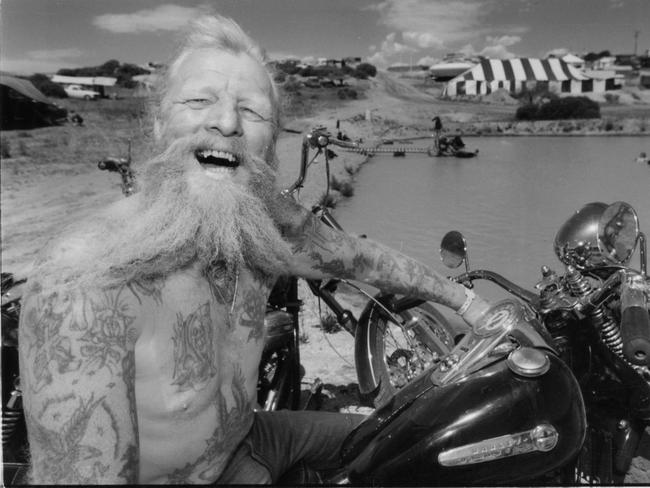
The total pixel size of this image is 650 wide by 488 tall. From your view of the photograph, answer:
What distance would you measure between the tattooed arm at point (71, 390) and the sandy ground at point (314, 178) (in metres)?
0.56

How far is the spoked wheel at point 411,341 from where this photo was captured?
310 centimetres

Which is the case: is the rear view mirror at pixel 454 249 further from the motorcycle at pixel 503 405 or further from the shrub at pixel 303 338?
the shrub at pixel 303 338

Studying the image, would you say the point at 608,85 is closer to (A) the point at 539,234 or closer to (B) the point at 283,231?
(A) the point at 539,234

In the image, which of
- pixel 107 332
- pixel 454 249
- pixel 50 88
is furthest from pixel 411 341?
pixel 50 88

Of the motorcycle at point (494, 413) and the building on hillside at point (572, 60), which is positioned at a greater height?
the building on hillside at point (572, 60)

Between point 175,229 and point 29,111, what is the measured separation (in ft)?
68.9

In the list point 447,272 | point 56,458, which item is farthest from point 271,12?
point 447,272

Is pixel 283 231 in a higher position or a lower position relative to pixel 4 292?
higher

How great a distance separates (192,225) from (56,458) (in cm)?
55

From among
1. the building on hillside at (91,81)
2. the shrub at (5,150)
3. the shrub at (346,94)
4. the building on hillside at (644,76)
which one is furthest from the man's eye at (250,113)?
the building on hillside at (91,81)

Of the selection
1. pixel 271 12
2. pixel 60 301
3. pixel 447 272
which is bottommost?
pixel 447 272

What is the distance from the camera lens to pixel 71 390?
3.61 feet

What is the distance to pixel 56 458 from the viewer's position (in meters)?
1.09

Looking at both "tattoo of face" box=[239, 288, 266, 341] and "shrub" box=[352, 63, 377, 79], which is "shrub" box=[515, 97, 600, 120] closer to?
"shrub" box=[352, 63, 377, 79]
